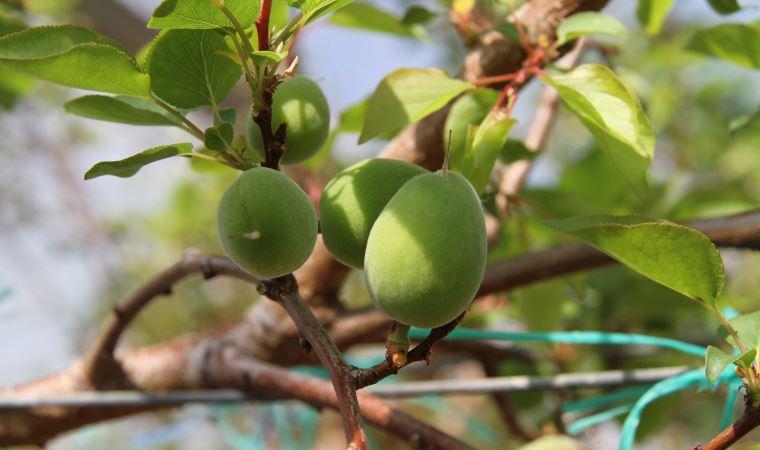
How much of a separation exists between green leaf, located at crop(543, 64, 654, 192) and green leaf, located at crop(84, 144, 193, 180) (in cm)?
26

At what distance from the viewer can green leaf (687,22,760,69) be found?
0.68 metres

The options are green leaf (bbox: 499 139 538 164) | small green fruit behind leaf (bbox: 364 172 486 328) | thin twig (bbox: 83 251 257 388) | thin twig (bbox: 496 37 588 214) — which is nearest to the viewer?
small green fruit behind leaf (bbox: 364 172 486 328)

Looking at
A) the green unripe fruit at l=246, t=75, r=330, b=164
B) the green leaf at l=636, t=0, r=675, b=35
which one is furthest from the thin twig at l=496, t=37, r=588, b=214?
the green unripe fruit at l=246, t=75, r=330, b=164

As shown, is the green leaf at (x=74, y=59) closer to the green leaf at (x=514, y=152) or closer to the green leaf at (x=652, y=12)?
the green leaf at (x=514, y=152)

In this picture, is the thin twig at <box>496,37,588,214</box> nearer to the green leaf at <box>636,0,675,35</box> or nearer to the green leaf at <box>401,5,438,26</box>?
the green leaf at <box>636,0,675,35</box>

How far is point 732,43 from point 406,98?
374 millimetres

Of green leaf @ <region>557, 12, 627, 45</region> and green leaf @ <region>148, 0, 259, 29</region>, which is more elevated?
green leaf @ <region>148, 0, 259, 29</region>

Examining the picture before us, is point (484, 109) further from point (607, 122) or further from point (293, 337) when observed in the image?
point (293, 337)

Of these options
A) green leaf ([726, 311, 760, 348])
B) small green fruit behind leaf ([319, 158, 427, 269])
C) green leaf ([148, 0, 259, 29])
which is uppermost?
green leaf ([148, 0, 259, 29])

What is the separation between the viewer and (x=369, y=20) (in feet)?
2.74

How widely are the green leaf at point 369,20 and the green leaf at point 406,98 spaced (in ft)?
0.92

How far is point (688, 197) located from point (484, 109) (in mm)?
596

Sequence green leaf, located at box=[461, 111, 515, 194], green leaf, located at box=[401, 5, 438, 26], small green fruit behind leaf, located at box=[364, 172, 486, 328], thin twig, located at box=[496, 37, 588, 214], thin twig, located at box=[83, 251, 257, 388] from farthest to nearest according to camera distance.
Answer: thin twig, located at box=[496, 37, 588, 214], green leaf, located at box=[401, 5, 438, 26], thin twig, located at box=[83, 251, 257, 388], green leaf, located at box=[461, 111, 515, 194], small green fruit behind leaf, located at box=[364, 172, 486, 328]

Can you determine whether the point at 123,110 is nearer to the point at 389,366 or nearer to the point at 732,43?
the point at 389,366
